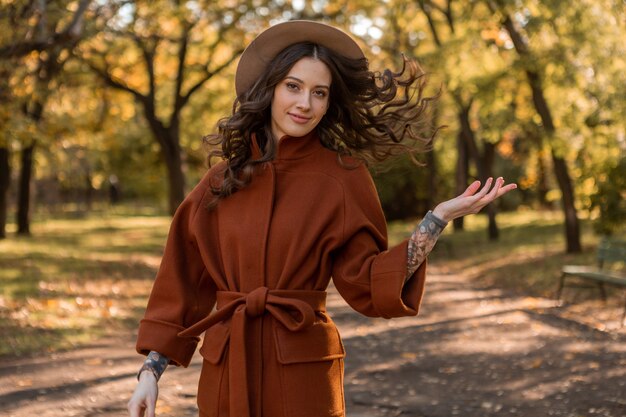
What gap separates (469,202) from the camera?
2.58m

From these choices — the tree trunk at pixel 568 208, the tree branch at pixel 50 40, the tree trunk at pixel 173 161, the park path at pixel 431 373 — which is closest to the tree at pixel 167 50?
the tree trunk at pixel 173 161

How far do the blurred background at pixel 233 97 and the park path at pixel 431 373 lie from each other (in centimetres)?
159

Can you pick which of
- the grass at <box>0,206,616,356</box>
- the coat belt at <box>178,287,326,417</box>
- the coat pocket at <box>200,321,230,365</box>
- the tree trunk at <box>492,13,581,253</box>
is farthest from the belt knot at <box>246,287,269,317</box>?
the tree trunk at <box>492,13,581,253</box>

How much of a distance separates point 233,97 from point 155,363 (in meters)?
20.1

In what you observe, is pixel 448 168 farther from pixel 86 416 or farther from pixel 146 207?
pixel 86 416

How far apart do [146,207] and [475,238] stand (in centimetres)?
3790

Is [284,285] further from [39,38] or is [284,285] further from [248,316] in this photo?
[39,38]

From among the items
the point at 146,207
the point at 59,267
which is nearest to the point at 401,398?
the point at 59,267

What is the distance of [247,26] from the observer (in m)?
22.3

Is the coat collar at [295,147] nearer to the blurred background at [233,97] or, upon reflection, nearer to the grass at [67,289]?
the blurred background at [233,97]

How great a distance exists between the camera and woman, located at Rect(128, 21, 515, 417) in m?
2.70

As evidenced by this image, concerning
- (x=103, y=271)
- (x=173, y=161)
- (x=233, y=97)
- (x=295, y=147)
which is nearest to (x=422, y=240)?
(x=295, y=147)

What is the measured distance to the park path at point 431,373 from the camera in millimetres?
6801

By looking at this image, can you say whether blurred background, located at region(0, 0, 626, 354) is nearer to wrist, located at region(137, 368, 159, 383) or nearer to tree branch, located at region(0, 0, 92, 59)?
tree branch, located at region(0, 0, 92, 59)
